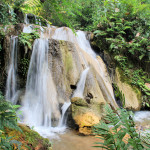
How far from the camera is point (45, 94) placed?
5.20m

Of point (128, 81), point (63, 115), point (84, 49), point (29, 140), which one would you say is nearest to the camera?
point (29, 140)

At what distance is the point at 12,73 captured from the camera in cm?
573

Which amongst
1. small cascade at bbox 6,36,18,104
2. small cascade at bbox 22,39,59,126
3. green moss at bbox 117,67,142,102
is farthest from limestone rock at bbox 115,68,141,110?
small cascade at bbox 6,36,18,104

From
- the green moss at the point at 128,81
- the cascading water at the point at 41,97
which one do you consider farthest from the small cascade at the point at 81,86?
the green moss at the point at 128,81

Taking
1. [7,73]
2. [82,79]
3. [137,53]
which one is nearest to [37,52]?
[7,73]

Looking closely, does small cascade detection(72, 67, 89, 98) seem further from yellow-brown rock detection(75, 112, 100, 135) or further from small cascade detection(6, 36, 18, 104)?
small cascade detection(6, 36, 18, 104)

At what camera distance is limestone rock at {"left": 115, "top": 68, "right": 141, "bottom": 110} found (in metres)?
6.82

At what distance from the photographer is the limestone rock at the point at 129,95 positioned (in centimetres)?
682

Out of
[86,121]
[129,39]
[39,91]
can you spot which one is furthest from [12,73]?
[129,39]

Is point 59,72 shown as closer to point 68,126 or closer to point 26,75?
point 26,75

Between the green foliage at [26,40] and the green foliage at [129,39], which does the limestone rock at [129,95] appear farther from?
the green foliage at [26,40]

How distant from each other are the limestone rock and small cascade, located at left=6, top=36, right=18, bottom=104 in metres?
5.46

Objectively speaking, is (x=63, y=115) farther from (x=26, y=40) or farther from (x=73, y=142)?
(x=26, y=40)

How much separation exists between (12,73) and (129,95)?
6.07 metres
